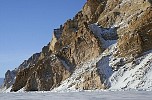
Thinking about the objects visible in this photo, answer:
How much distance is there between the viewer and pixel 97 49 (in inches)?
2248

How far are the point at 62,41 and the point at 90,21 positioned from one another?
320 inches

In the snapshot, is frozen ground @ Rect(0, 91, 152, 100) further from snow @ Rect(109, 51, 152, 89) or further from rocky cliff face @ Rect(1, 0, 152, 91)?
rocky cliff face @ Rect(1, 0, 152, 91)

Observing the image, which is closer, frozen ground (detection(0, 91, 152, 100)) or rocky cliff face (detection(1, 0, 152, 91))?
frozen ground (detection(0, 91, 152, 100))

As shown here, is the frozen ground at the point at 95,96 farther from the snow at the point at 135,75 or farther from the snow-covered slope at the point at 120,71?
the snow at the point at 135,75

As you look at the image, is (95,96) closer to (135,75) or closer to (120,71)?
(135,75)

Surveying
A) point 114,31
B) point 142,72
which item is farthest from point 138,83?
point 114,31

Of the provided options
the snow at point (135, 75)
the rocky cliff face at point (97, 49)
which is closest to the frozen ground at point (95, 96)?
the snow at point (135, 75)

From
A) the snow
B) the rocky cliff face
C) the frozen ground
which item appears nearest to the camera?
the frozen ground

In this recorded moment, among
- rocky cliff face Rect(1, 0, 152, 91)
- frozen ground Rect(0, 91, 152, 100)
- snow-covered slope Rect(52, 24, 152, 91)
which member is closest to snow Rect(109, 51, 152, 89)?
snow-covered slope Rect(52, 24, 152, 91)

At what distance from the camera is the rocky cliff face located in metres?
48.9

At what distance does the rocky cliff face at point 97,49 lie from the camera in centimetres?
4888

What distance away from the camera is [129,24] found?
5522cm

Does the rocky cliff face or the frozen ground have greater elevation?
the rocky cliff face

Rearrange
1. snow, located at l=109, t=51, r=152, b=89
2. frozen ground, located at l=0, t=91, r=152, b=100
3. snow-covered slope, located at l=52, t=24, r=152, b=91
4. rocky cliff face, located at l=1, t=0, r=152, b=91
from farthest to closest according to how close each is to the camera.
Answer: rocky cliff face, located at l=1, t=0, r=152, b=91
snow-covered slope, located at l=52, t=24, r=152, b=91
snow, located at l=109, t=51, r=152, b=89
frozen ground, located at l=0, t=91, r=152, b=100
